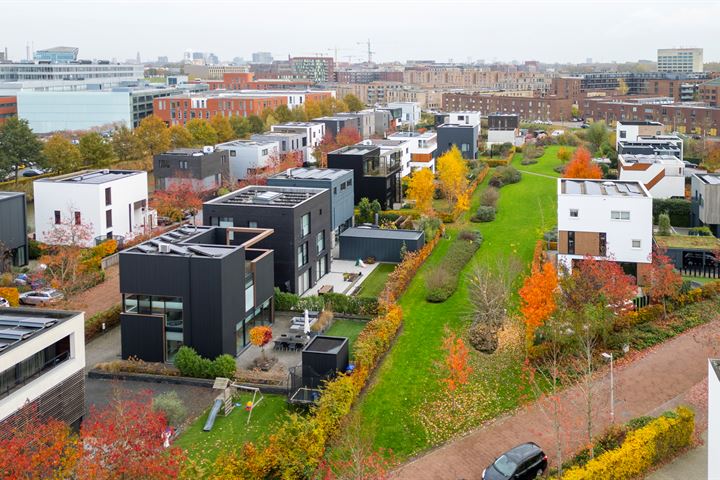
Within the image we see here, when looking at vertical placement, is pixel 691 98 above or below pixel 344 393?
above

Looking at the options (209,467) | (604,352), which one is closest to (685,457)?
(604,352)

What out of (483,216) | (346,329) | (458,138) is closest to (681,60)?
(458,138)

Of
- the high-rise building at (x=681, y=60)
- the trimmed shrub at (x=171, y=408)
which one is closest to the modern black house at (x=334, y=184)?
A: the trimmed shrub at (x=171, y=408)

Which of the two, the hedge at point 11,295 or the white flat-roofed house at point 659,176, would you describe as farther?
the white flat-roofed house at point 659,176

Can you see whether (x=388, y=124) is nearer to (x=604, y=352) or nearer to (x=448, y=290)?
(x=448, y=290)

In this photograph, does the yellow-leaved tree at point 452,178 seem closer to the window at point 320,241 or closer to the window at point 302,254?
the window at point 320,241
